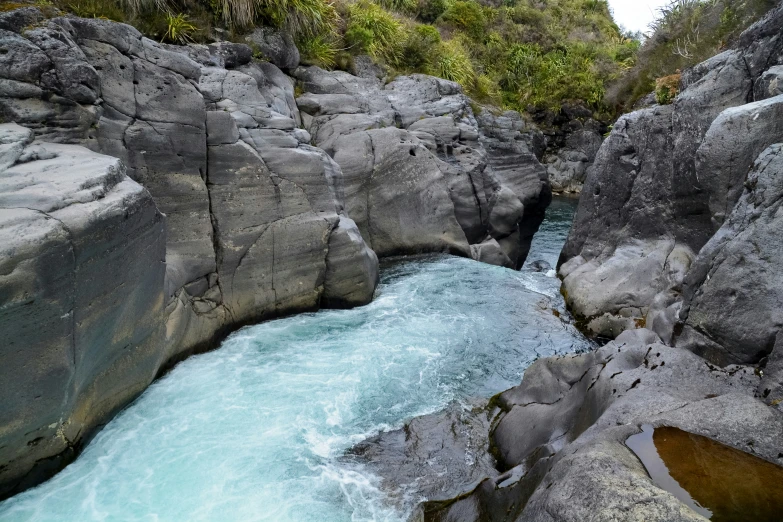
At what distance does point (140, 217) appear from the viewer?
7.04m

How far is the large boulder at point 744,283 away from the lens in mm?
6262

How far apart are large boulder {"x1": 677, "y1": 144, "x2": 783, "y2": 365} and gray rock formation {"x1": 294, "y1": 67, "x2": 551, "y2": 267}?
8.92 metres

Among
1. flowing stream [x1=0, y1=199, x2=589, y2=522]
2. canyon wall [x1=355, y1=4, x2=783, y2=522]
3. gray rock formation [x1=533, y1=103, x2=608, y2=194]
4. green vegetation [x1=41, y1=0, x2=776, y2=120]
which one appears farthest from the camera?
gray rock formation [x1=533, y1=103, x2=608, y2=194]

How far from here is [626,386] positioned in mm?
5969

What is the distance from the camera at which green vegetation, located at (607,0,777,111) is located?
14275 mm

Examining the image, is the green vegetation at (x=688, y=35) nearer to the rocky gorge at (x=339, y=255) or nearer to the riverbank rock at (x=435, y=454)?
the rocky gorge at (x=339, y=255)

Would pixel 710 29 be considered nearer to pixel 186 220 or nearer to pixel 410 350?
pixel 410 350

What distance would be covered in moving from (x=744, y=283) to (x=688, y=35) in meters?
14.2

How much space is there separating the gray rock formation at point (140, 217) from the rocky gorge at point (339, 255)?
0.03 m

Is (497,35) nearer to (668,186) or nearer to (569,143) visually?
(569,143)

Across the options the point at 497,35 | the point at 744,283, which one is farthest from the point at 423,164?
the point at 497,35

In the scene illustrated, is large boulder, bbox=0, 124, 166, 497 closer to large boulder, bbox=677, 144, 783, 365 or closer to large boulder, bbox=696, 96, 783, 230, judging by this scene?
large boulder, bbox=677, 144, 783, 365

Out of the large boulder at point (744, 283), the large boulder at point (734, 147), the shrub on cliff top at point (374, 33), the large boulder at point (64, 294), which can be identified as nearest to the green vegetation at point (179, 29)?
the large boulder at point (64, 294)

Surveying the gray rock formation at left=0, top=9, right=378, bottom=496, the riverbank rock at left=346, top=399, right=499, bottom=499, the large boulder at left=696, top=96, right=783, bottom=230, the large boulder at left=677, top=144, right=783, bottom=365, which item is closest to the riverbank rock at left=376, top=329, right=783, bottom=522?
the riverbank rock at left=346, top=399, right=499, bottom=499
